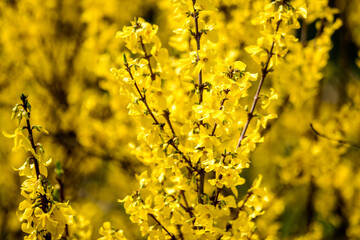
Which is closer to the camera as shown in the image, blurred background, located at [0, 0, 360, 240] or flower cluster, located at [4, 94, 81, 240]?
flower cluster, located at [4, 94, 81, 240]

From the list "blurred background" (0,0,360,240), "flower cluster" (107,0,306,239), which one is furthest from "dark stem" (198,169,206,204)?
"blurred background" (0,0,360,240)

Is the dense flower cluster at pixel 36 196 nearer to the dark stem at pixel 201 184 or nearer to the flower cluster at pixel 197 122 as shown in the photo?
the flower cluster at pixel 197 122

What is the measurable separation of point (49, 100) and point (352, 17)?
11.5 feet

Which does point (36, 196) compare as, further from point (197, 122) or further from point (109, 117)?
point (109, 117)

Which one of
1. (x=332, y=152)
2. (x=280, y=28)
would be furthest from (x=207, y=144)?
(x=332, y=152)

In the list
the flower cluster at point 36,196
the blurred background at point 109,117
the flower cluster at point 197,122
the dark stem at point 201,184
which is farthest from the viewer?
the blurred background at point 109,117

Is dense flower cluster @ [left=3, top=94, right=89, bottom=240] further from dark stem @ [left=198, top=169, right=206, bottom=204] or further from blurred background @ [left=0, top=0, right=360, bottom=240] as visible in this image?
blurred background @ [left=0, top=0, right=360, bottom=240]

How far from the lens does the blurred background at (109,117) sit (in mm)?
3232

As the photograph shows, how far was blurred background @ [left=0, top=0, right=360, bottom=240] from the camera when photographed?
323cm

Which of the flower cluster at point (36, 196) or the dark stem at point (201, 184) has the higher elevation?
the flower cluster at point (36, 196)

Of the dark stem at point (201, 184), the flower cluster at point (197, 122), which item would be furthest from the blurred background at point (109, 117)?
the dark stem at point (201, 184)

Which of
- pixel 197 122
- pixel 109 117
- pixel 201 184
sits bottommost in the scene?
pixel 201 184

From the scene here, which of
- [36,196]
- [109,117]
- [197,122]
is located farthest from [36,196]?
[109,117]

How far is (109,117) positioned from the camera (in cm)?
410
